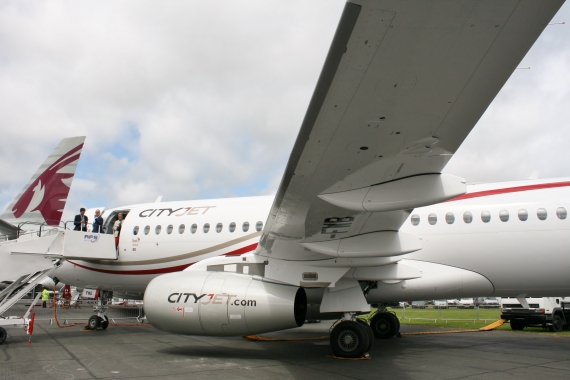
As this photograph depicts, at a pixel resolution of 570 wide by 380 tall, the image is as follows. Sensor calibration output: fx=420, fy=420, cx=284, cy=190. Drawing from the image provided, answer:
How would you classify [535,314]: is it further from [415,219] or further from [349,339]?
[349,339]

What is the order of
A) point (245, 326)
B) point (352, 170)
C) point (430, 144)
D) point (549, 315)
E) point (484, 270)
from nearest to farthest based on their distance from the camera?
point (430, 144)
point (352, 170)
point (245, 326)
point (484, 270)
point (549, 315)

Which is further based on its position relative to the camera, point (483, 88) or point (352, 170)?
point (352, 170)

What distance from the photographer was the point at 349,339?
7.68 meters

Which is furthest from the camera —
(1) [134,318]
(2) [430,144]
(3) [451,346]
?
(1) [134,318]

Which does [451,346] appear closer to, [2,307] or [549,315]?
[549,315]

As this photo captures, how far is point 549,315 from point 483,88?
592 inches

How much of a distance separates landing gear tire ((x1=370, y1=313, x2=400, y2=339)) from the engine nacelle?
4401mm

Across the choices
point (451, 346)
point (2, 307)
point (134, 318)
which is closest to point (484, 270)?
point (451, 346)

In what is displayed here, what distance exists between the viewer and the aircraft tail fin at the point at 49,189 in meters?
12.3

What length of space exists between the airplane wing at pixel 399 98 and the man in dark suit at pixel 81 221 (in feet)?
26.3

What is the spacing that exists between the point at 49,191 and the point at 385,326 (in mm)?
10402

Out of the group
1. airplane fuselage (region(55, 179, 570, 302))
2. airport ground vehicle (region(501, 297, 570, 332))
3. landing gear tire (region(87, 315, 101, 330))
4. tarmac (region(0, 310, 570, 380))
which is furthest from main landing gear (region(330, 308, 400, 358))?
airport ground vehicle (region(501, 297, 570, 332))

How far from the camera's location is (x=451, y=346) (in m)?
9.70

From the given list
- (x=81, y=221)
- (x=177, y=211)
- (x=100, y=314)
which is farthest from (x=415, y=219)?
(x=100, y=314)
